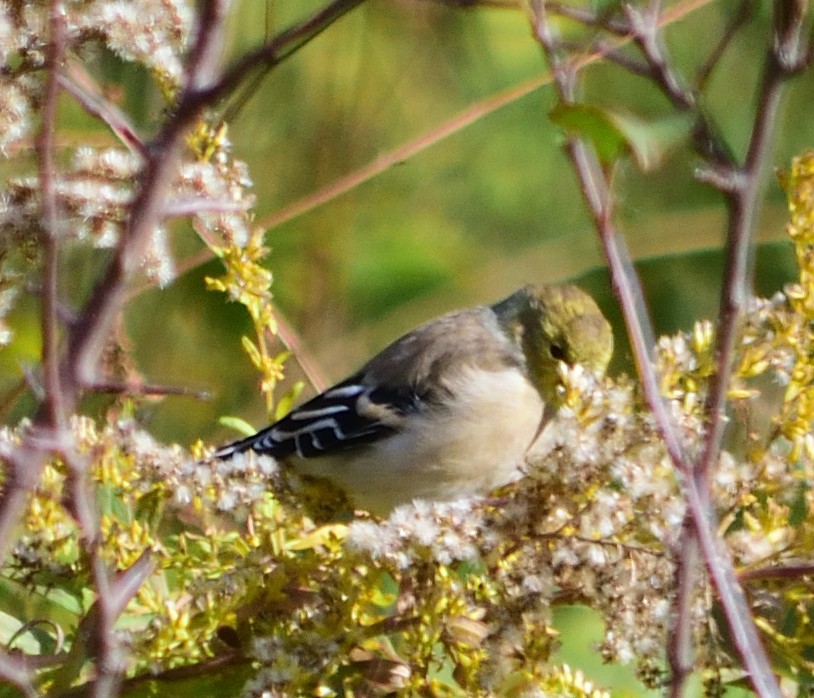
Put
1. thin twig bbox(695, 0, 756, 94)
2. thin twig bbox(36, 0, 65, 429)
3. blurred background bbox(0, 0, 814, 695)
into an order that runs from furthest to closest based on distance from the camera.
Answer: blurred background bbox(0, 0, 814, 695), thin twig bbox(695, 0, 756, 94), thin twig bbox(36, 0, 65, 429)

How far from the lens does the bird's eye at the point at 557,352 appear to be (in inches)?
89.4

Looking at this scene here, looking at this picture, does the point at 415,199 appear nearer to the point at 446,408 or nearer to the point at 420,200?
the point at 420,200

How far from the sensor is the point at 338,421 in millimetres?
2219

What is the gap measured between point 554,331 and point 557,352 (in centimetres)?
4

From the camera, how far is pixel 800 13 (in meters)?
0.72

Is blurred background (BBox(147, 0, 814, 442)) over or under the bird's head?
over

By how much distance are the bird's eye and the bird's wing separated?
243 mm

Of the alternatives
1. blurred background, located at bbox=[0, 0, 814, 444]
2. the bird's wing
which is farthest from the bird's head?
blurred background, located at bbox=[0, 0, 814, 444]

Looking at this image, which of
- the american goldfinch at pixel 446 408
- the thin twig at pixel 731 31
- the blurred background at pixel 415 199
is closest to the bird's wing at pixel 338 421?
the american goldfinch at pixel 446 408

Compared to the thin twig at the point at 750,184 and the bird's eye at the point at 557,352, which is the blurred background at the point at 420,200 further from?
the thin twig at the point at 750,184

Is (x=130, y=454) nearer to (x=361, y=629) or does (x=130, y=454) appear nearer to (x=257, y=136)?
(x=361, y=629)

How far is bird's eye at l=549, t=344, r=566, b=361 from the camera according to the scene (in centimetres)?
227

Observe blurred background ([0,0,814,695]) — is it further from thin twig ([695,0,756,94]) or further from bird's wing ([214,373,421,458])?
thin twig ([695,0,756,94])

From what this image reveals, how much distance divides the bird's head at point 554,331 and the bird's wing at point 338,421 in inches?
8.8
